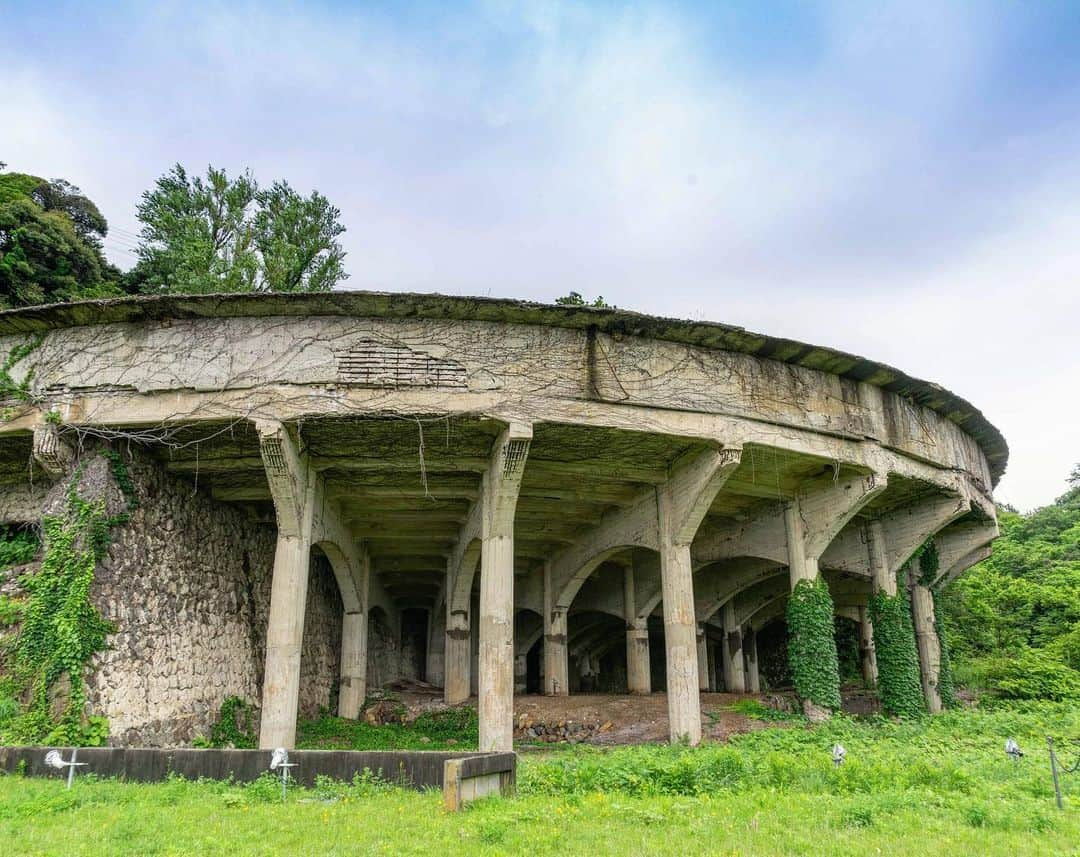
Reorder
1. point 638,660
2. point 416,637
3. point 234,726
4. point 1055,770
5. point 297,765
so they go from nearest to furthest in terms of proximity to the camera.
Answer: point 1055,770 < point 297,765 < point 234,726 < point 638,660 < point 416,637

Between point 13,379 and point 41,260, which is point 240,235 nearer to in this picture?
point 41,260

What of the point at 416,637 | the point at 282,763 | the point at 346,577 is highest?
the point at 346,577

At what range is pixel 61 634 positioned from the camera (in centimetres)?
1021

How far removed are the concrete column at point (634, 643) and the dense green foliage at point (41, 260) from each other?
19.0m

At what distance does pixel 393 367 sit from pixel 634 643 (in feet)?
41.5

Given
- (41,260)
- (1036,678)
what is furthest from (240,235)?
(1036,678)

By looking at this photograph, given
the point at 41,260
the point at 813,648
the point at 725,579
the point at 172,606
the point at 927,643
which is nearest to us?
the point at 172,606

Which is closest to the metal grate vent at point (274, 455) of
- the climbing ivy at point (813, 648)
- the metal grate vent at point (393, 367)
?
the metal grate vent at point (393, 367)

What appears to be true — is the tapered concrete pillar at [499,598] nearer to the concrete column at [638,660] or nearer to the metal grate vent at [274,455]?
the metal grate vent at [274,455]

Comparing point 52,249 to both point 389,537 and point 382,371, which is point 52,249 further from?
point 382,371

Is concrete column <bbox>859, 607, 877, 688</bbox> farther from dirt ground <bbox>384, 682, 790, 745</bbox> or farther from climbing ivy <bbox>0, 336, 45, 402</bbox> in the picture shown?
climbing ivy <bbox>0, 336, 45, 402</bbox>

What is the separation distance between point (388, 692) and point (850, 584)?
1512 cm

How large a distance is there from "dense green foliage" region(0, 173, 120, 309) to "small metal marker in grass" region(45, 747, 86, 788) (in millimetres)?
19462

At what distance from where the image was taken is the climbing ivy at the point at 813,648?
14.2 meters
